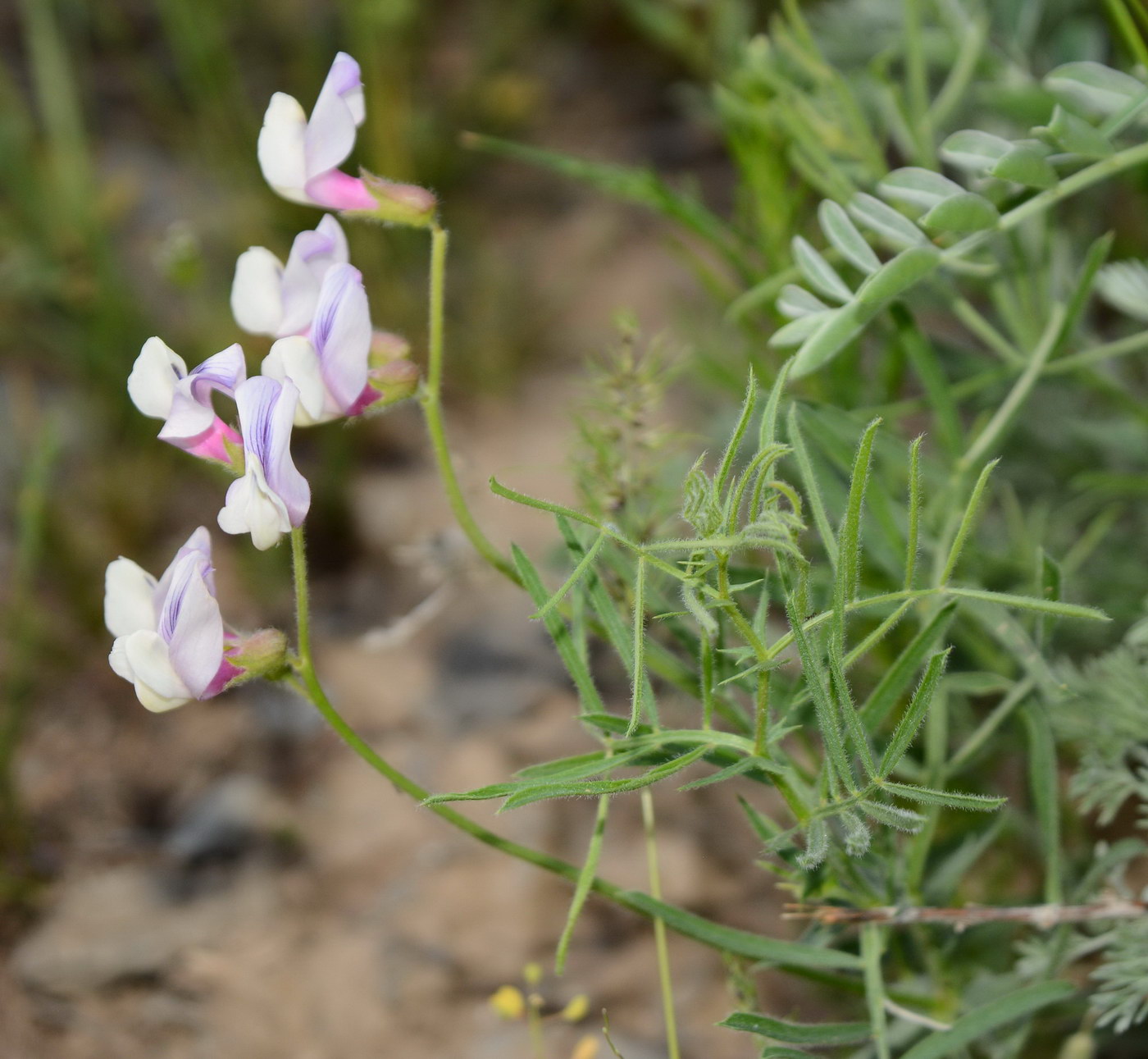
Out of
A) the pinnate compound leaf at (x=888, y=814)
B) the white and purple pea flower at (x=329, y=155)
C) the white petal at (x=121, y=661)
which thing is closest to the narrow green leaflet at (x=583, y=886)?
the pinnate compound leaf at (x=888, y=814)

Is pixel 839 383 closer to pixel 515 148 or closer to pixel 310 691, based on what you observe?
pixel 515 148

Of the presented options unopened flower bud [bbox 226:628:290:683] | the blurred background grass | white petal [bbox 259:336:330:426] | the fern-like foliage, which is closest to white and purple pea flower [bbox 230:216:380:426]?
white petal [bbox 259:336:330:426]

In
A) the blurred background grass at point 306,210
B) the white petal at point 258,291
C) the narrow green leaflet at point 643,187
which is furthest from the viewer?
the blurred background grass at point 306,210

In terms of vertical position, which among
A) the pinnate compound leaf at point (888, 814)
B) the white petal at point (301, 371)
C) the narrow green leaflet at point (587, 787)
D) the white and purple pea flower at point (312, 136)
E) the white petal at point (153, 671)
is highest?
the white and purple pea flower at point (312, 136)

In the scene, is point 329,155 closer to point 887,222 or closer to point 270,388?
point 270,388

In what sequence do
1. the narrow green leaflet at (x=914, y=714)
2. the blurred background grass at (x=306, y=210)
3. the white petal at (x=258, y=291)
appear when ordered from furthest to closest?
the blurred background grass at (x=306, y=210)
the white petal at (x=258, y=291)
the narrow green leaflet at (x=914, y=714)

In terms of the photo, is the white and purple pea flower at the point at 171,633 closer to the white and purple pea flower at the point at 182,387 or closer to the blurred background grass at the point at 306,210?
the white and purple pea flower at the point at 182,387

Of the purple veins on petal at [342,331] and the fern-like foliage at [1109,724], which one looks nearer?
the purple veins on petal at [342,331]
